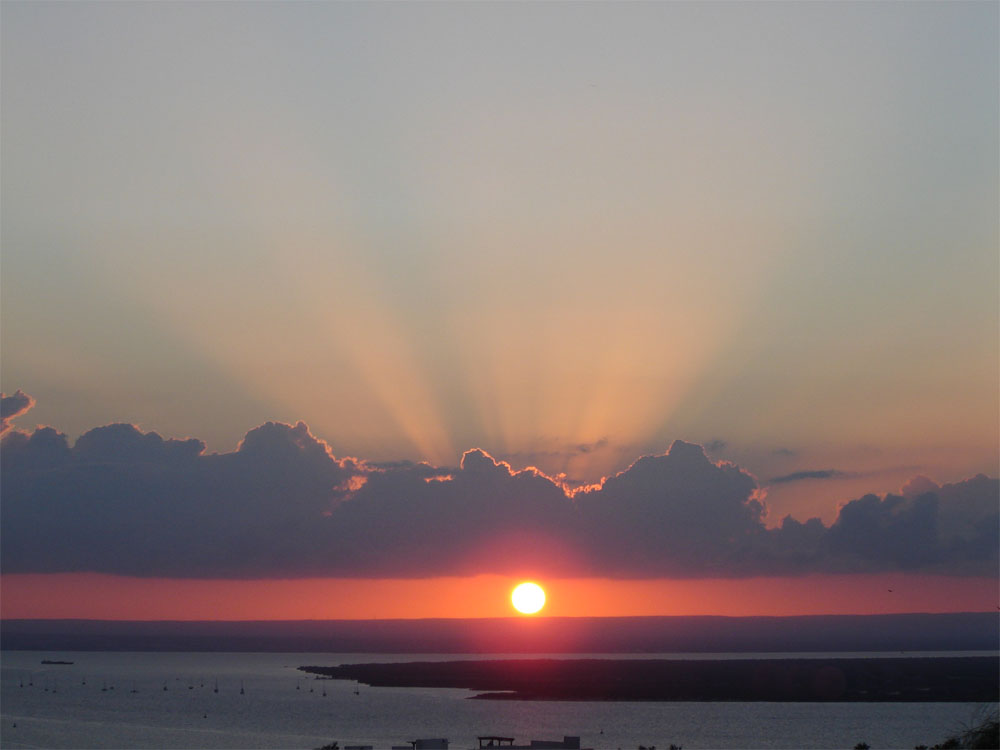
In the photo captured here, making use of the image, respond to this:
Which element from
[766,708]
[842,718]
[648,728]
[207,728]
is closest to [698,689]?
[766,708]

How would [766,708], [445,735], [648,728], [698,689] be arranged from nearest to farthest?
[445,735], [648,728], [766,708], [698,689]

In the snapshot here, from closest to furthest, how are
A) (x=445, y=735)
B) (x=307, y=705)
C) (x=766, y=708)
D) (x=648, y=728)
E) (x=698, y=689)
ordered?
(x=445, y=735), (x=648, y=728), (x=766, y=708), (x=307, y=705), (x=698, y=689)

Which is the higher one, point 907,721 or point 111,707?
point 111,707

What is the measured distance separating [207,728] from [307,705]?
141 feet

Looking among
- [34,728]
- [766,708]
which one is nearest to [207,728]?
[34,728]

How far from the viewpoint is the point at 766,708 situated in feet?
557

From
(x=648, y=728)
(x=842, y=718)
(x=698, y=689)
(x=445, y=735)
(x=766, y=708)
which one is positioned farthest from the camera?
(x=698, y=689)

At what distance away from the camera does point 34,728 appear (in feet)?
463

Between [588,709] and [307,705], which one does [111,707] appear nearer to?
[307,705]

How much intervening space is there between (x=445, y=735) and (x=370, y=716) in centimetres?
3733

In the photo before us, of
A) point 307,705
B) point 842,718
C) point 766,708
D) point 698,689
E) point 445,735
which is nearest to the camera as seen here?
point 445,735

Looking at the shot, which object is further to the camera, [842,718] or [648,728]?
[842,718]

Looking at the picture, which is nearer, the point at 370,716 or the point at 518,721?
the point at 518,721

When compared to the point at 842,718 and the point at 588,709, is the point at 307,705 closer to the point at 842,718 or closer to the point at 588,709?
the point at 588,709
